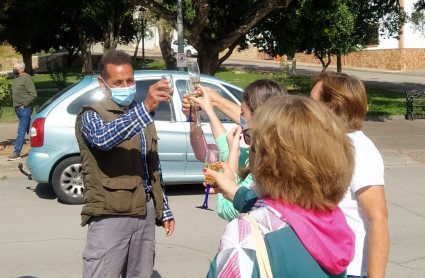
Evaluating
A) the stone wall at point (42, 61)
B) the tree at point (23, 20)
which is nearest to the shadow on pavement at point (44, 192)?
the tree at point (23, 20)

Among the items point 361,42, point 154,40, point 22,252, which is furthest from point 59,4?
point 22,252

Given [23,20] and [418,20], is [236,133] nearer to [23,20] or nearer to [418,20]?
[23,20]

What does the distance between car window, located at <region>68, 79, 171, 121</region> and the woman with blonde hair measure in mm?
5996

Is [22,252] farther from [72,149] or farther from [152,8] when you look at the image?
[152,8]

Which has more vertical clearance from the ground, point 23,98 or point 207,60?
point 207,60

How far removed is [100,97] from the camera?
801 centimetres

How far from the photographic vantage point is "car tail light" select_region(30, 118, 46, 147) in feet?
25.6

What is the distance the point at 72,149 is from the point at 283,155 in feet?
20.8

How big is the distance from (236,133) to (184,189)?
6177 millimetres

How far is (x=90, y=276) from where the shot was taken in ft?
10.6

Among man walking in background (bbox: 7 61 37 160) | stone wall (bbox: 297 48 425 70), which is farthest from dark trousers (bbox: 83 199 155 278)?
stone wall (bbox: 297 48 425 70)

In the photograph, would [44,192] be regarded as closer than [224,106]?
No

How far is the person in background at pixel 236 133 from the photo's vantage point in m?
2.74

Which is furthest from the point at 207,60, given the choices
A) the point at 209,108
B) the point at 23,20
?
the point at 23,20
